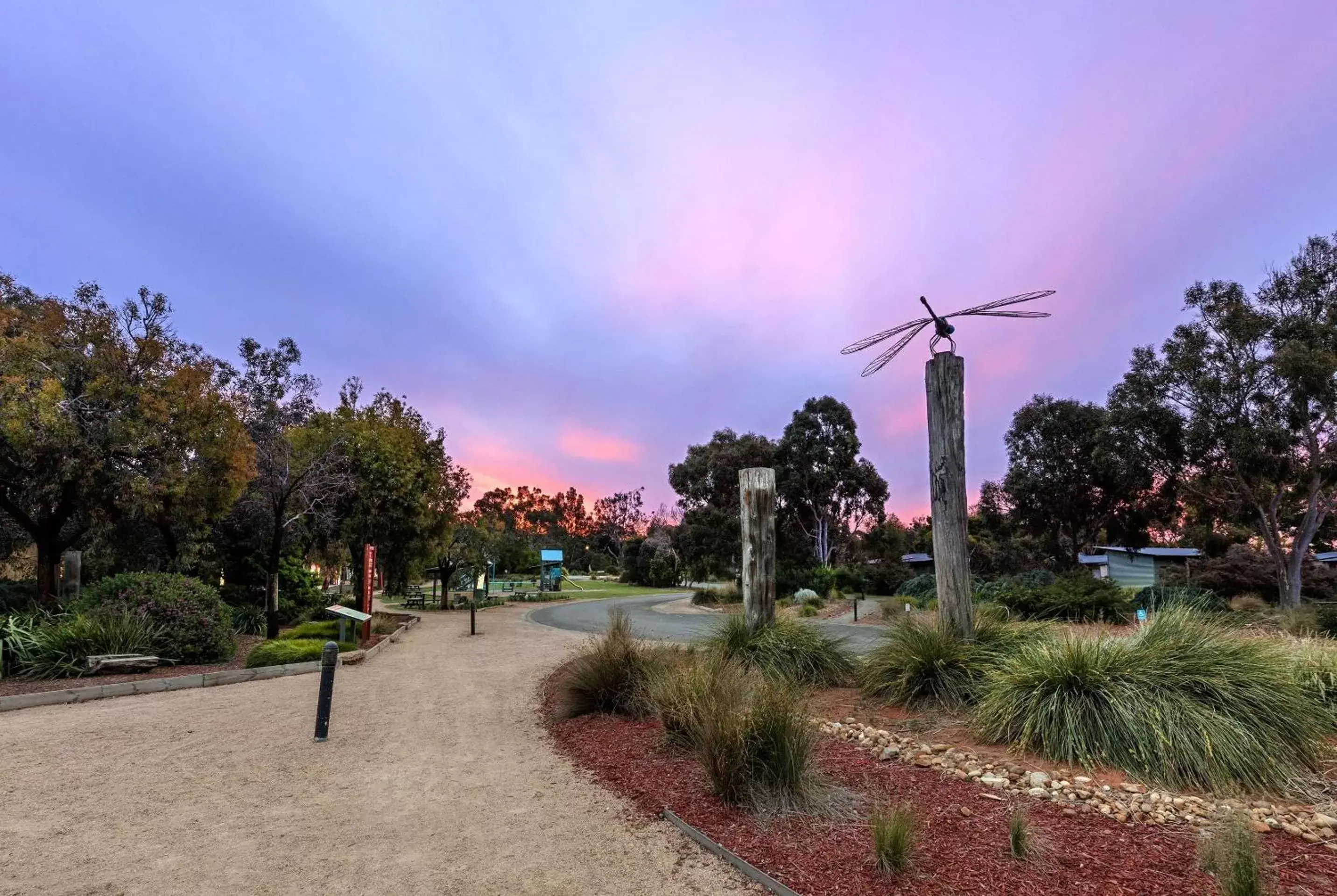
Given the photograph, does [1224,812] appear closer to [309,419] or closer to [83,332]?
[83,332]

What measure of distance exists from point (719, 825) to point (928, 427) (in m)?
5.68

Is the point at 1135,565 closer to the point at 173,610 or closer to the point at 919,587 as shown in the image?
the point at 919,587

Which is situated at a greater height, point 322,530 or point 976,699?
point 322,530

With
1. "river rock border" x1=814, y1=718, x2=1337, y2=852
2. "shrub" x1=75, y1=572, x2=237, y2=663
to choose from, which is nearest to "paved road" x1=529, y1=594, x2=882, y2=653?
"river rock border" x1=814, y1=718, x2=1337, y2=852

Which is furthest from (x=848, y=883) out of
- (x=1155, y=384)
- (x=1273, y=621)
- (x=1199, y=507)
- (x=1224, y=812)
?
(x=1199, y=507)

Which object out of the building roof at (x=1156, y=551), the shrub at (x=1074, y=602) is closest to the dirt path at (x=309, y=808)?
the shrub at (x=1074, y=602)

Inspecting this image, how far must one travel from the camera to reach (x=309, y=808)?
4.72m

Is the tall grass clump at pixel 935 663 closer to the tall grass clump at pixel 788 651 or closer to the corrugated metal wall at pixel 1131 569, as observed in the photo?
the tall grass clump at pixel 788 651

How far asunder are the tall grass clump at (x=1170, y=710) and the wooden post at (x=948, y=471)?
1.76m

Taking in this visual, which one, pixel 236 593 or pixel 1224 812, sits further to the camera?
pixel 236 593

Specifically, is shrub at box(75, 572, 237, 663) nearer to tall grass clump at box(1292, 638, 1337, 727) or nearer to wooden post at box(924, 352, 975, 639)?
wooden post at box(924, 352, 975, 639)

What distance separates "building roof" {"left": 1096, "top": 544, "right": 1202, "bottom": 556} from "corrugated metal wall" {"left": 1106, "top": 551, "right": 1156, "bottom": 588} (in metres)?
0.18

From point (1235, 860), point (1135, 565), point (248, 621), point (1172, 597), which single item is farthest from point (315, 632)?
point (1135, 565)

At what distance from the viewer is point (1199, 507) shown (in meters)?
24.9
